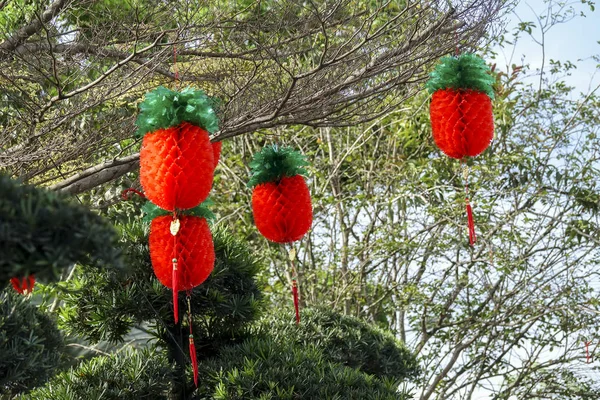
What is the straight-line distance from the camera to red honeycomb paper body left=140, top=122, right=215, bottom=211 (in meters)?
3.39

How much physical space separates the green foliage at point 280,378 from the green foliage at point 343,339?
538 millimetres

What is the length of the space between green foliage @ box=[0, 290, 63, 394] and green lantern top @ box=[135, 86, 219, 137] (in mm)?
963

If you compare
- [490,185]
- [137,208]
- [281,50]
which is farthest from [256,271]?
[490,185]

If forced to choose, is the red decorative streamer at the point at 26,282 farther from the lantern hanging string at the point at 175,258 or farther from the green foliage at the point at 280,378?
the green foliage at the point at 280,378

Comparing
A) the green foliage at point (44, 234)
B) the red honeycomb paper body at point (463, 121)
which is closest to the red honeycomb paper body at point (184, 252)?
the red honeycomb paper body at point (463, 121)

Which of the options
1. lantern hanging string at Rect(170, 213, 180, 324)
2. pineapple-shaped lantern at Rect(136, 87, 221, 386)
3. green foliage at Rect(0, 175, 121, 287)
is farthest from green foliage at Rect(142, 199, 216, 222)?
green foliage at Rect(0, 175, 121, 287)

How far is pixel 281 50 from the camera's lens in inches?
186

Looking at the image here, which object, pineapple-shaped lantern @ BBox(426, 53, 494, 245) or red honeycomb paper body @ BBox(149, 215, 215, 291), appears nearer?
red honeycomb paper body @ BBox(149, 215, 215, 291)

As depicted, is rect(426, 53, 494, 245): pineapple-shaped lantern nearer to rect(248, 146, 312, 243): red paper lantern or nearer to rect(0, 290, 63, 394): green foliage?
rect(248, 146, 312, 243): red paper lantern

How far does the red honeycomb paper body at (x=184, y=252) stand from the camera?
12.1ft

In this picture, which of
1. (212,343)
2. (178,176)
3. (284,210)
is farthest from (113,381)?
(178,176)

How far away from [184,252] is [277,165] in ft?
2.69

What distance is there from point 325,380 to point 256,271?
908mm

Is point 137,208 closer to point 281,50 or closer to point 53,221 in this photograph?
point 281,50
